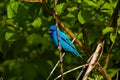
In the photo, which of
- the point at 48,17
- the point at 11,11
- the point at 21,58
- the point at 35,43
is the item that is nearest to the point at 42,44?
the point at 35,43

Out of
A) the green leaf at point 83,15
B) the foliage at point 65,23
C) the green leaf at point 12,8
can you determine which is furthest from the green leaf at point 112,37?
the green leaf at point 12,8

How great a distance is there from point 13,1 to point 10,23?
0.61 ft

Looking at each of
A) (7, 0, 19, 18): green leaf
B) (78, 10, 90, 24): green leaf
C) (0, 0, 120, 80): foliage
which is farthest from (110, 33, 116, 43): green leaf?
(7, 0, 19, 18): green leaf

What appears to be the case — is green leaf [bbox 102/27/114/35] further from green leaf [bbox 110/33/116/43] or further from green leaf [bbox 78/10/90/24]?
green leaf [bbox 78/10/90/24]

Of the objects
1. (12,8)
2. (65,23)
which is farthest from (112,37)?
(12,8)

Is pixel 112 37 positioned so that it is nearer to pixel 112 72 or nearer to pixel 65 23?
pixel 112 72

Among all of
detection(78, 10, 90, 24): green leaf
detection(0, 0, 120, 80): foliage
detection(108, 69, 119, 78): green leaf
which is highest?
detection(78, 10, 90, 24): green leaf

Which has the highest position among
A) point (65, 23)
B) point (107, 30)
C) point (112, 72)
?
point (107, 30)

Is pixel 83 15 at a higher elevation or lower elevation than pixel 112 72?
higher

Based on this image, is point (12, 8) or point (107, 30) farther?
point (12, 8)

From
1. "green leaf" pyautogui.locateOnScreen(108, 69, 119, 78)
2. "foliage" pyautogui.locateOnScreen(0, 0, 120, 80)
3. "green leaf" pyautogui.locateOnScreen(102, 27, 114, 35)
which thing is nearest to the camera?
"green leaf" pyautogui.locateOnScreen(102, 27, 114, 35)

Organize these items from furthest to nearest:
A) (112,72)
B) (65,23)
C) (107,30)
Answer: (65,23), (112,72), (107,30)

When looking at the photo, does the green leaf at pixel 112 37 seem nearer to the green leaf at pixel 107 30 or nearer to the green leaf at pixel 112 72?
the green leaf at pixel 107 30

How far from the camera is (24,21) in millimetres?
3521
